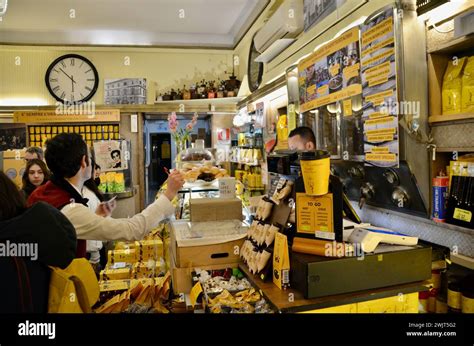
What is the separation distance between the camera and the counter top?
109 cm

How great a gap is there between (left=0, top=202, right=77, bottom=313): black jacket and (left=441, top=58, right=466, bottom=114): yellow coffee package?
70.7 inches

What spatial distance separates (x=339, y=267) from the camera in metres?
1.14

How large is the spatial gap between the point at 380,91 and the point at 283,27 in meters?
1.76

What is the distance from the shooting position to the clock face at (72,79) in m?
5.87

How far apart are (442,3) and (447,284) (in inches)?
51.4

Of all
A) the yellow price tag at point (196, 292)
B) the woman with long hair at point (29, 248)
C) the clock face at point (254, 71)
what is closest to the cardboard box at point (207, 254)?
the yellow price tag at point (196, 292)

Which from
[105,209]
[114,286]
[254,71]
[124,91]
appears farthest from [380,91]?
[124,91]

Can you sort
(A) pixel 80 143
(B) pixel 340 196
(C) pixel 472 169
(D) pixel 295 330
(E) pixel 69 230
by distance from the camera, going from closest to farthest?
1. (D) pixel 295 330
2. (E) pixel 69 230
3. (B) pixel 340 196
4. (C) pixel 472 169
5. (A) pixel 80 143

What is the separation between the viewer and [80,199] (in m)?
1.82

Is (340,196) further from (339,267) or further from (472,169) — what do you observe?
(472,169)

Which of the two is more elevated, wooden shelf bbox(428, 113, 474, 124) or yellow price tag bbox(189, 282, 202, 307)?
wooden shelf bbox(428, 113, 474, 124)

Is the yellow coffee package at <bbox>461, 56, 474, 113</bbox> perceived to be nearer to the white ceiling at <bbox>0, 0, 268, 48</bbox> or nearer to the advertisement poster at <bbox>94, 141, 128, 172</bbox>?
the white ceiling at <bbox>0, 0, 268, 48</bbox>

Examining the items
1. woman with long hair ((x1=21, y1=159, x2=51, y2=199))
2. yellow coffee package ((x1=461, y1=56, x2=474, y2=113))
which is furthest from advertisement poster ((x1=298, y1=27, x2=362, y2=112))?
woman with long hair ((x1=21, y1=159, x2=51, y2=199))

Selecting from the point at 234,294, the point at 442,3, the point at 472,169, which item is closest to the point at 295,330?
the point at 234,294
